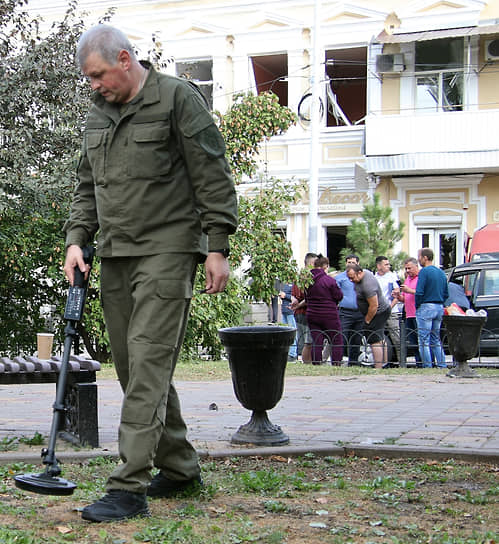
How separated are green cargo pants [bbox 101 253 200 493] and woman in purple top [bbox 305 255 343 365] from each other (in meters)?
8.71

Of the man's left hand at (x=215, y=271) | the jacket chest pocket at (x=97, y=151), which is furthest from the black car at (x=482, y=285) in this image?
the jacket chest pocket at (x=97, y=151)

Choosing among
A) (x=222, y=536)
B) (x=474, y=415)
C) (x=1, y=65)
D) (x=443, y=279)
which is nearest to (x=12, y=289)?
(x=1, y=65)

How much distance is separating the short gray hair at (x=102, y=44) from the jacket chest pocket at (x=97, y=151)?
0.31 metres

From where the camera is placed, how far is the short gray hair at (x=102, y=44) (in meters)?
3.65

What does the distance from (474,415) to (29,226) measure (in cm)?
736

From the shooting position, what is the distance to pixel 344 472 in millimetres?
4746

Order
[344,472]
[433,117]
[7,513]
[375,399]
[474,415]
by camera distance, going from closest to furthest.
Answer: [7,513] < [344,472] < [474,415] < [375,399] < [433,117]

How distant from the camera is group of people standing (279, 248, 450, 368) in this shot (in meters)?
12.2

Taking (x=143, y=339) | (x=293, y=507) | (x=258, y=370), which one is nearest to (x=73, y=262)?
(x=143, y=339)

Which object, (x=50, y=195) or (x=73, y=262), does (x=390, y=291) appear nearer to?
(x=50, y=195)

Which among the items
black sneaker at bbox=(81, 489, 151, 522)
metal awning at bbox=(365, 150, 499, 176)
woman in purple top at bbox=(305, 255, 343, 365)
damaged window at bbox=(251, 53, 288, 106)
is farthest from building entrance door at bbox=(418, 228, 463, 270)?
black sneaker at bbox=(81, 489, 151, 522)

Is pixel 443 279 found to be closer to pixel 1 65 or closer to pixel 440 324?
pixel 440 324

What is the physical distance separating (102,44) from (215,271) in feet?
3.43

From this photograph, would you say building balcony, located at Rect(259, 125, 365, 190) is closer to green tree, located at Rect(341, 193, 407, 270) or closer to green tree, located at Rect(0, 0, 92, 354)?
green tree, located at Rect(341, 193, 407, 270)
